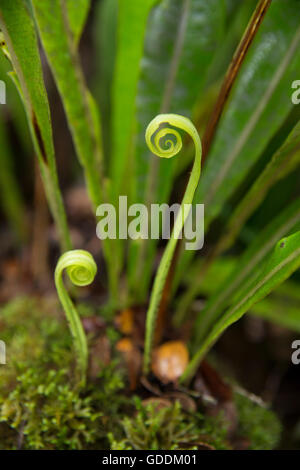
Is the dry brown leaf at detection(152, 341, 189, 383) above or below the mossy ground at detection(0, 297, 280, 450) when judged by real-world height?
above

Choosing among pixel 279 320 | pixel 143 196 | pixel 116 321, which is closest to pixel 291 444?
pixel 279 320

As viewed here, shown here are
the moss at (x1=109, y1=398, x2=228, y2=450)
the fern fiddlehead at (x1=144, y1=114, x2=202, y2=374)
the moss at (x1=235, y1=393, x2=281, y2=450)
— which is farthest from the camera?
the moss at (x1=235, y1=393, x2=281, y2=450)

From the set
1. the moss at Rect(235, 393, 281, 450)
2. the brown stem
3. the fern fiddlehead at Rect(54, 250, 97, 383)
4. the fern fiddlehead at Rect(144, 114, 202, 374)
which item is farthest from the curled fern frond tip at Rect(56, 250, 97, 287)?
the moss at Rect(235, 393, 281, 450)

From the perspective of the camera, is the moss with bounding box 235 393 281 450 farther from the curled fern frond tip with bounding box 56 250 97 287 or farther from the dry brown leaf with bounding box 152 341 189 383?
the curled fern frond tip with bounding box 56 250 97 287

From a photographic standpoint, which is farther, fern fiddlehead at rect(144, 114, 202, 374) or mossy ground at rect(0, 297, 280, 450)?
mossy ground at rect(0, 297, 280, 450)

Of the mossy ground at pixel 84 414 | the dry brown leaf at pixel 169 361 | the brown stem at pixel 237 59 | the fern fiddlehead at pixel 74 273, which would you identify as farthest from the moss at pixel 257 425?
the brown stem at pixel 237 59

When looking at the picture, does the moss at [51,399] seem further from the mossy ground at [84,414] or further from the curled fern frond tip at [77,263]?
the curled fern frond tip at [77,263]

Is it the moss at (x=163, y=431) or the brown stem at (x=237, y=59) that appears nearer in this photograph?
the brown stem at (x=237, y=59)

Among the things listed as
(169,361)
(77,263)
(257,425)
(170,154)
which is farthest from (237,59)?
(257,425)
